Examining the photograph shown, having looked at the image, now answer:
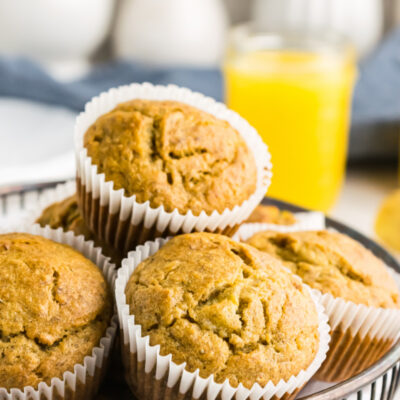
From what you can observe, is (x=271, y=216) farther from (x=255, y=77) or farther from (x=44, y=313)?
(x=255, y=77)

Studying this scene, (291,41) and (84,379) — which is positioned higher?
(291,41)

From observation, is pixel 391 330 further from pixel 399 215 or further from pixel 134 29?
pixel 134 29

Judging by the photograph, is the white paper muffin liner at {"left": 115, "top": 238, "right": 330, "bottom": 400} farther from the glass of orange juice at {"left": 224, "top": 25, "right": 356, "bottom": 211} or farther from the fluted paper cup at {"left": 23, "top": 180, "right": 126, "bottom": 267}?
the glass of orange juice at {"left": 224, "top": 25, "right": 356, "bottom": 211}

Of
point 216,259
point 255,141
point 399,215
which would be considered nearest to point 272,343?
point 216,259

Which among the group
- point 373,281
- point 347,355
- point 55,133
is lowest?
point 55,133

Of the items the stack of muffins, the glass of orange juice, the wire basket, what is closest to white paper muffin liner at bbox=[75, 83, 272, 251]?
the stack of muffins

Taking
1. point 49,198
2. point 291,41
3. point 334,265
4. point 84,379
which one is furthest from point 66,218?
point 291,41

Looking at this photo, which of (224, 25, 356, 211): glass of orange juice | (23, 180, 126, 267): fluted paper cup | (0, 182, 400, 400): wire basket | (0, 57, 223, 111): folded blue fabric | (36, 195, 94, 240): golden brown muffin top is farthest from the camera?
(0, 57, 223, 111): folded blue fabric
